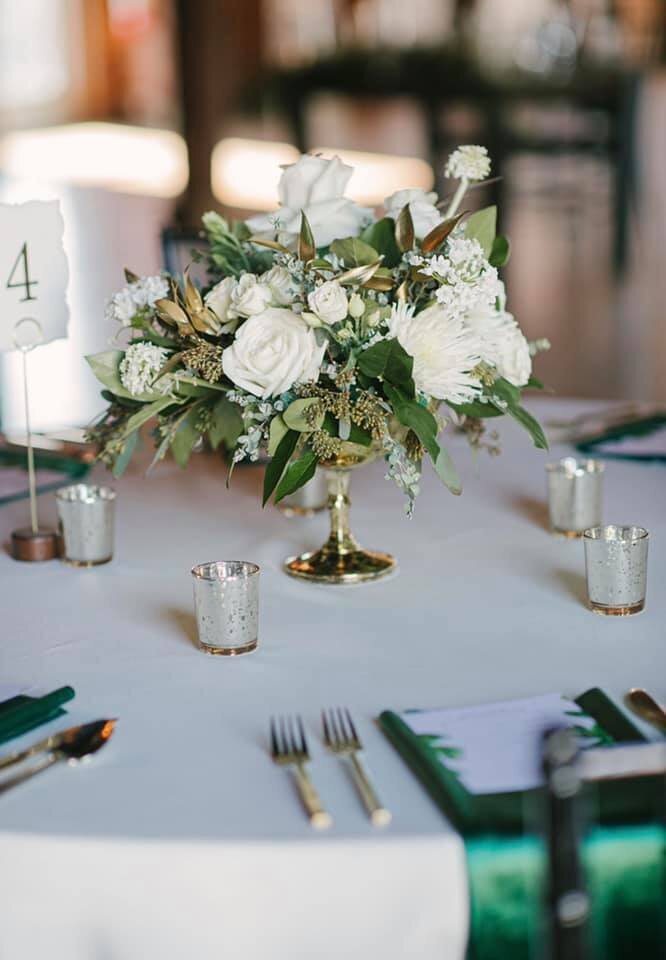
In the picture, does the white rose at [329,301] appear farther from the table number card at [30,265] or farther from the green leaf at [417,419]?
the table number card at [30,265]

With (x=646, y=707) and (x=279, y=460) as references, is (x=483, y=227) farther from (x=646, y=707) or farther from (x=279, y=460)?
(x=646, y=707)

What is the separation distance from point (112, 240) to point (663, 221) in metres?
2.77

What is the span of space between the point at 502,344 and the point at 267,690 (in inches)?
18.5

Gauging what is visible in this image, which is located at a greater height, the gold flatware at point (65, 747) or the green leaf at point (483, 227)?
the green leaf at point (483, 227)

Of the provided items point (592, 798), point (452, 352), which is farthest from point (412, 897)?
point (452, 352)

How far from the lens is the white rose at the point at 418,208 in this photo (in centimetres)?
134

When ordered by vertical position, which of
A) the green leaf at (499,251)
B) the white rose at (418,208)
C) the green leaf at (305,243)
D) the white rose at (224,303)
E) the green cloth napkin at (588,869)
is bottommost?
the green cloth napkin at (588,869)

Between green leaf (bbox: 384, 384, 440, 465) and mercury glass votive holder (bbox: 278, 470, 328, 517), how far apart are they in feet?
1.58

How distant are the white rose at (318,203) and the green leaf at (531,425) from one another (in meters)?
0.27

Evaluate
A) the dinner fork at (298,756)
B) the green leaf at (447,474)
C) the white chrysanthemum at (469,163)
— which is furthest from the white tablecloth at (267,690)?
the white chrysanthemum at (469,163)

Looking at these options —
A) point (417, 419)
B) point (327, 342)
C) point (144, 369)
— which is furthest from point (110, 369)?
point (417, 419)

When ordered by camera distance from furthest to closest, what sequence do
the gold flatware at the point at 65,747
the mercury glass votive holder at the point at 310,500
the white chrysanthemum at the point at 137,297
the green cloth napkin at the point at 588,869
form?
1. the mercury glass votive holder at the point at 310,500
2. the white chrysanthemum at the point at 137,297
3. the gold flatware at the point at 65,747
4. the green cloth napkin at the point at 588,869

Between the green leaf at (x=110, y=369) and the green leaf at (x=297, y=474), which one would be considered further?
the green leaf at (x=110, y=369)

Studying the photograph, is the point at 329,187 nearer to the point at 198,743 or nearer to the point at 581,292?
the point at 198,743
